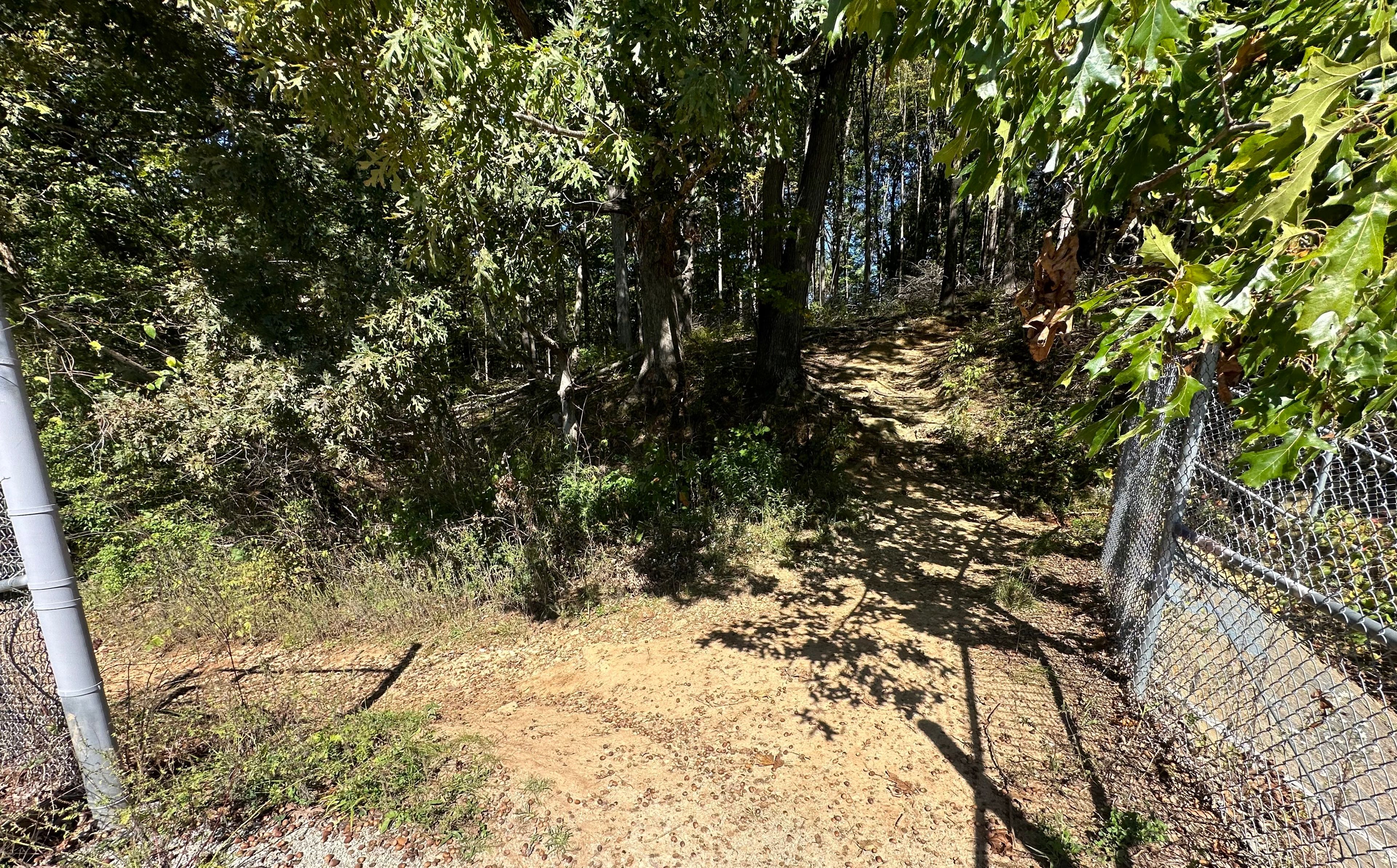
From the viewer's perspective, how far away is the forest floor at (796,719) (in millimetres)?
2492

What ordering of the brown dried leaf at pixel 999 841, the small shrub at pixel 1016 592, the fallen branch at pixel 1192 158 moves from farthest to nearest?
the small shrub at pixel 1016 592 < the brown dried leaf at pixel 999 841 < the fallen branch at pixel 1192 158

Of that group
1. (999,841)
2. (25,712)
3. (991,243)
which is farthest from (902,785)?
(991,243)

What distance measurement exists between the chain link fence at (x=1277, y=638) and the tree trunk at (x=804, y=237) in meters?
5.12

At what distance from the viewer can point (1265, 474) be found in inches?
39.4

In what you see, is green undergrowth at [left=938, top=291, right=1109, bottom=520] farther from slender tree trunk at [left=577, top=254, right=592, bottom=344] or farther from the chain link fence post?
slender tree trunk at [left=577, top=254, right=592, bottom=344]

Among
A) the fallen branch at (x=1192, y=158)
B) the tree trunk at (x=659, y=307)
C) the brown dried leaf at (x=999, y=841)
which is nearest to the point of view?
the fallen branch at (x=1192, y=158)

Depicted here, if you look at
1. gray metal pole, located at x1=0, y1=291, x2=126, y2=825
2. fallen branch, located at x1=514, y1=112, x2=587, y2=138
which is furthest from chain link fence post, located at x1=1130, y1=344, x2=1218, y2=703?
gray metal pole, located at x1=0, y1=291, x2=126, y2=825

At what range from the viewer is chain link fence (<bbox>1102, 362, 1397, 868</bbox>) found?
1.93 meters

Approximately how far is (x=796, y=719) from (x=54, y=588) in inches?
143

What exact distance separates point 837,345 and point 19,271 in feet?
39.9

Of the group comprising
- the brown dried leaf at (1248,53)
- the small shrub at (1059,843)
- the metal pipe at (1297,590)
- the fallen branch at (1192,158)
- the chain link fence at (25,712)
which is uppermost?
the brown dried leaf at (1248,53)

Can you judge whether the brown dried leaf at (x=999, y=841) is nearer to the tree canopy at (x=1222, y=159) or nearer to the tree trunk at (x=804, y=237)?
the tree canopy at (x=1222, y=159)

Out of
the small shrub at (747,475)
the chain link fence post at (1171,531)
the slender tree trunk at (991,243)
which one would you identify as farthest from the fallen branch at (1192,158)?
the slender tree trunk at (991,243)

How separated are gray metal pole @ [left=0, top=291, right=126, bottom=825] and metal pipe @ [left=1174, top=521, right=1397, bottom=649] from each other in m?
4.40
